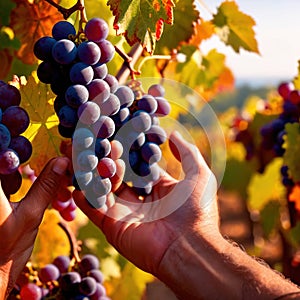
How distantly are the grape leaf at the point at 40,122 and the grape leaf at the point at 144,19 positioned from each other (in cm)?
19

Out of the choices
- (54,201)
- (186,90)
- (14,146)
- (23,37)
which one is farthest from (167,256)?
(186,90)

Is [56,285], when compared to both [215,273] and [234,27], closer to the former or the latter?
[215,273]

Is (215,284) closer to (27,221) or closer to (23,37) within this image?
(27,221)

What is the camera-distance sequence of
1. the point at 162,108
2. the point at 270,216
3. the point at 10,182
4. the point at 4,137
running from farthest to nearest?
1. the point at 270,216
2. the point at 162,108
3. the point at 10,182
4. the point at 4,137

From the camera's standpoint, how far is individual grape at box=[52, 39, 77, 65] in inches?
41.6

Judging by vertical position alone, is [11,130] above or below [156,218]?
above

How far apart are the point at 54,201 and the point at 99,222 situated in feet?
0.34

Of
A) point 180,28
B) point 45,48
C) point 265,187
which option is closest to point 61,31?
point 45,48

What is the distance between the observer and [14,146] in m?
1.09

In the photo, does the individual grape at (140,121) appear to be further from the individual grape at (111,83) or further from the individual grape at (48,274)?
the individual grape at (48,274)

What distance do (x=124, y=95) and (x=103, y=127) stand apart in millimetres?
84

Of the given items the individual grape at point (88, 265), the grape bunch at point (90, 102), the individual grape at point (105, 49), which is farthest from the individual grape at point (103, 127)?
the individual grape at point (88, 265)

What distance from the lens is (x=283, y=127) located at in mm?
1891

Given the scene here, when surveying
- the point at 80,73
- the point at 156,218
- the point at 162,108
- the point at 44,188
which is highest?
the point at 80,73
